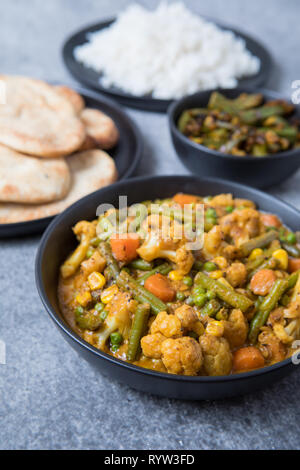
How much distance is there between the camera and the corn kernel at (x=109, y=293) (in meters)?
2.03

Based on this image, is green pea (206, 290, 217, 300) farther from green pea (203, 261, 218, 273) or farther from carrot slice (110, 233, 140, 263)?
carrot slice (110, 233, 140, 263)

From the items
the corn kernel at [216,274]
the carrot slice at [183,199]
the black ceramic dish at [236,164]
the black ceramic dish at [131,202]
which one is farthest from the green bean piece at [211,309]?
the black ceramic dish at [236,164]

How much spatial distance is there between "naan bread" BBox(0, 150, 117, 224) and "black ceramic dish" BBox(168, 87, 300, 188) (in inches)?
19.8

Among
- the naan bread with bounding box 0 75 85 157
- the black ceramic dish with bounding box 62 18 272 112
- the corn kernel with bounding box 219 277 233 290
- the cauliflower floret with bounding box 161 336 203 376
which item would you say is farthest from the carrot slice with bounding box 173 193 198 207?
the black ceramic dish with bounding box 62 18 272 112

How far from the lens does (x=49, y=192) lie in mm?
2619

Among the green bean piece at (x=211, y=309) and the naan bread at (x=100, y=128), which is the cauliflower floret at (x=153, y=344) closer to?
the green bean piece at (x=211, y=309)

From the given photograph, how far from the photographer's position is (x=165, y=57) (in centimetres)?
414

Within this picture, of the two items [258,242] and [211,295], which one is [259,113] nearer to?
[258,242]

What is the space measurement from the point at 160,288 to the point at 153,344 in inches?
11.1

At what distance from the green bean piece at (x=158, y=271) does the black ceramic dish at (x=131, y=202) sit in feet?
1.28

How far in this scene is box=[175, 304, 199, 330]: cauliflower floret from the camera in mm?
1837
